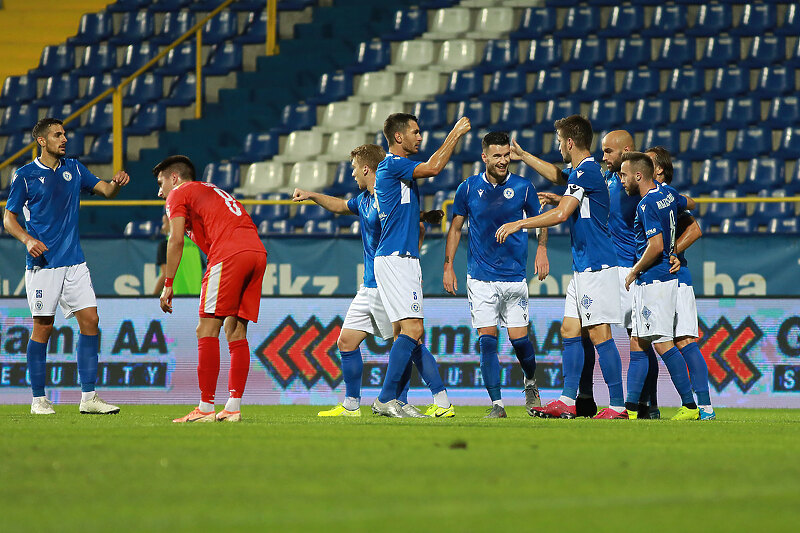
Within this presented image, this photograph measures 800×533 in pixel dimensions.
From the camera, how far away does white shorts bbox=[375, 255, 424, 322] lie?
8414mm

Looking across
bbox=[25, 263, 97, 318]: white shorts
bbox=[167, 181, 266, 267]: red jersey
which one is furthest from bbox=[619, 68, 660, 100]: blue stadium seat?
bbox=[167, 181, 266, 267]: red jersey

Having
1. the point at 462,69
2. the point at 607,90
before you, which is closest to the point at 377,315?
the point at 607,90

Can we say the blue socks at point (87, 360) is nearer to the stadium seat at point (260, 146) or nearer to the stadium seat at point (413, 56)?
the stadium seat at point (260, 146)

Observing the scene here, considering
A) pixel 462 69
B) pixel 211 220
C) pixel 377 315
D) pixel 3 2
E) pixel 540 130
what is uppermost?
pixel 3 2

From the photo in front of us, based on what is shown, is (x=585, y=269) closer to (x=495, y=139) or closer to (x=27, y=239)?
(x=495, y=139)

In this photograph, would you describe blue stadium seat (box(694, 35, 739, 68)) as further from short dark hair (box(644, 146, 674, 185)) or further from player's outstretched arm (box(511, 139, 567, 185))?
player's outstretched arm (box(511, 139, 567, 185))

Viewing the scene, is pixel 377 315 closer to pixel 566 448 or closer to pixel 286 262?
pixel 566 448

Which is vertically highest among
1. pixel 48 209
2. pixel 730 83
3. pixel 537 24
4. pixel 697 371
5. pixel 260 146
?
pixel 537 24

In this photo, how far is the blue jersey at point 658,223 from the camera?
28.8 feet

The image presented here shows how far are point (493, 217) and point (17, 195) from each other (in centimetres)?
360

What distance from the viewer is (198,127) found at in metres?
20.2

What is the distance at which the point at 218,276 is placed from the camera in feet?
25.9

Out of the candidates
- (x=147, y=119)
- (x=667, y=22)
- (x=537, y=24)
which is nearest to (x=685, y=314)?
(x=667, y=22)

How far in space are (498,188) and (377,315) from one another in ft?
4.35
